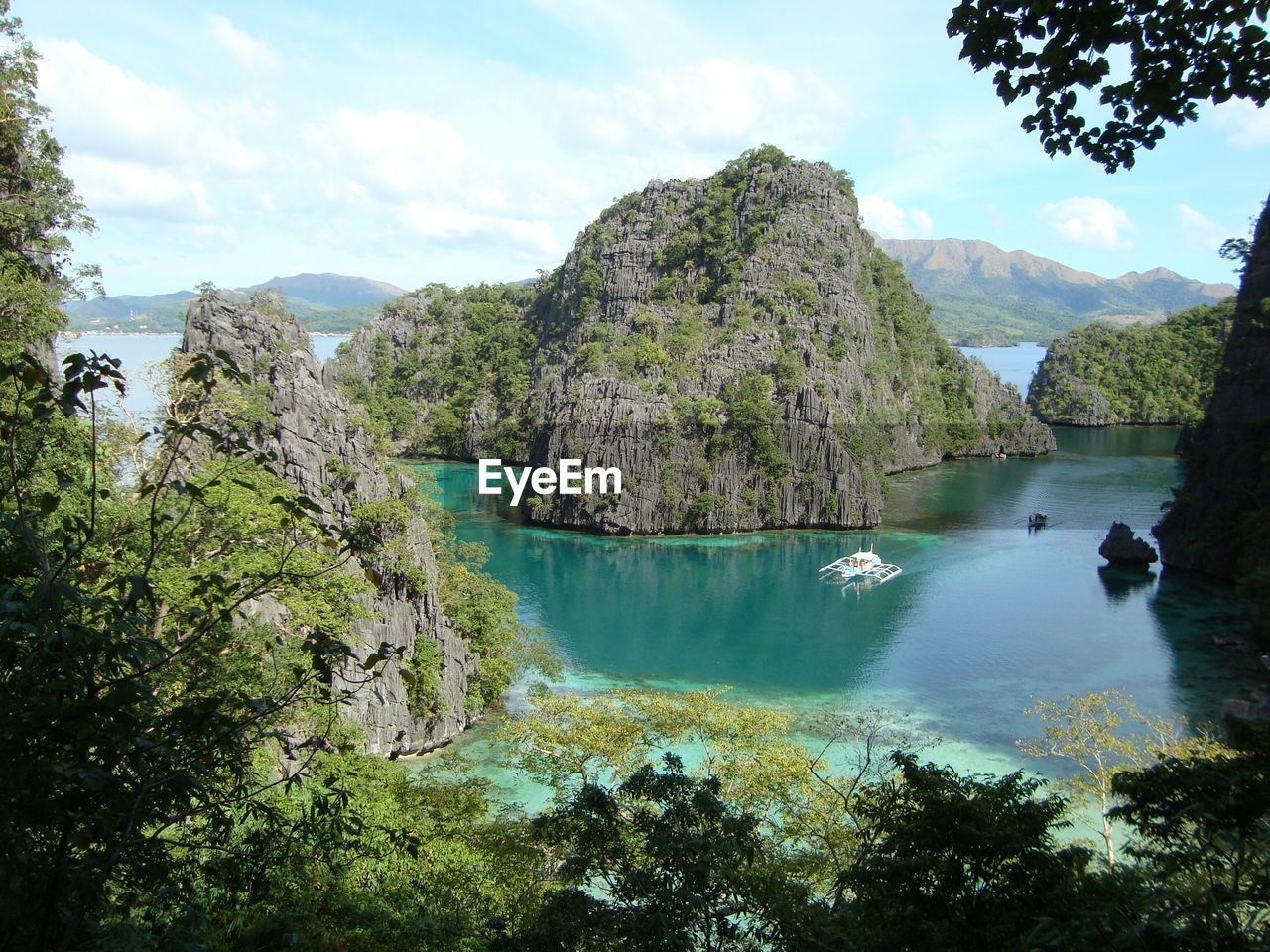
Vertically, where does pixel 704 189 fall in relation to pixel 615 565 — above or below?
above

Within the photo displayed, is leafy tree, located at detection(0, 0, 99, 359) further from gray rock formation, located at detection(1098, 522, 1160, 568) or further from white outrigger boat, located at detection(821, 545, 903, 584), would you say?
gray rock formation, located at detection(1098, 522, 1160, 568)

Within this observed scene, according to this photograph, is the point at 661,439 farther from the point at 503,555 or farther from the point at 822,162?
the point at 822,162

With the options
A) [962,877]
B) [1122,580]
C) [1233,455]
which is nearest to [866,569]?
[1122,580]

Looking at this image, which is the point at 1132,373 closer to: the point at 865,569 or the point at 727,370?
the point at 727,370

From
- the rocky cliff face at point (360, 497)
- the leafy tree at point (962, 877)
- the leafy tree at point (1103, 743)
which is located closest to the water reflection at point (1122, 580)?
the leafy tree at point (1103, 743)

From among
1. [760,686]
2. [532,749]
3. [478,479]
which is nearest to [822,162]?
[478,479]
